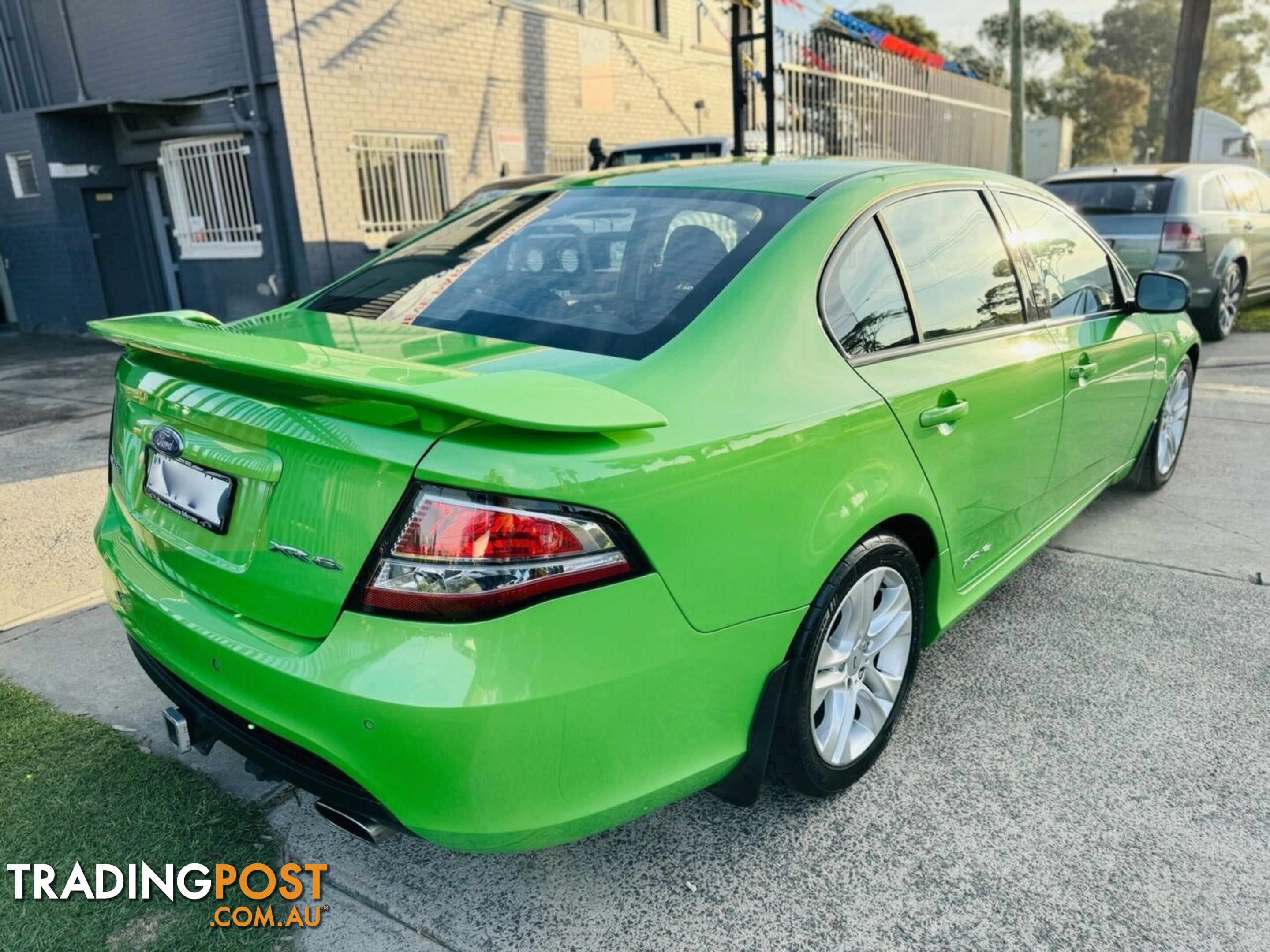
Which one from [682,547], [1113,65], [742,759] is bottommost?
[742,759]

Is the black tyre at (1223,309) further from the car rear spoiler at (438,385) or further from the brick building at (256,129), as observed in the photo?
the car rear spoiler at (438,385)

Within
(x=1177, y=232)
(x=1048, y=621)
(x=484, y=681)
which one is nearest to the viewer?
(x=484, y=681)

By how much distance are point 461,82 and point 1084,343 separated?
10549 millimetres

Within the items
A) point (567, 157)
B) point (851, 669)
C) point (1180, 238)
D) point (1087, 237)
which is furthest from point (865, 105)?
point (851, 669)

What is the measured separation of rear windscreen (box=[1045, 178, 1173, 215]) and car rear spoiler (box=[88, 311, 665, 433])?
8.08 meters

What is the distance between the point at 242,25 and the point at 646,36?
691 centimetres

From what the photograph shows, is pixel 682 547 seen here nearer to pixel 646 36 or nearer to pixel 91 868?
pixel 91 868

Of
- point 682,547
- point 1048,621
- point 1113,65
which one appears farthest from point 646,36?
point 1113,65

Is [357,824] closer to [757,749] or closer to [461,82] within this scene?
[757,749]

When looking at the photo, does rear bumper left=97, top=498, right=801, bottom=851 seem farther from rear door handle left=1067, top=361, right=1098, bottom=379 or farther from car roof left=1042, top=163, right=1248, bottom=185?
car roof left=1042, top=163, right=1248, bottom=185

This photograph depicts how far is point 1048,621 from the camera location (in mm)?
3506

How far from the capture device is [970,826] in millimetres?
2396

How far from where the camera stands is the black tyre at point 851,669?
7.22 feet

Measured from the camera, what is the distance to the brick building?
10492mm
